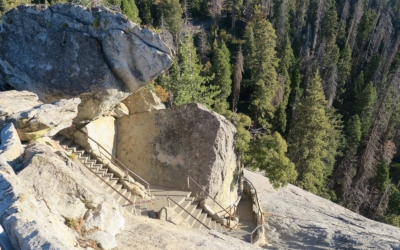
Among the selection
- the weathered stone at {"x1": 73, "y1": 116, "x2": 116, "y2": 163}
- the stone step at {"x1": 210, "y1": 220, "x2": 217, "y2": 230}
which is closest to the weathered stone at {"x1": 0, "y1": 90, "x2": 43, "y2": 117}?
the weathered stone at {"x1": 73, "y1": 116, "x2": 116, "y2": 163}

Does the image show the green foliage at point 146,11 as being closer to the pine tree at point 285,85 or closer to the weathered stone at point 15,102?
the pine tree at point 285,85

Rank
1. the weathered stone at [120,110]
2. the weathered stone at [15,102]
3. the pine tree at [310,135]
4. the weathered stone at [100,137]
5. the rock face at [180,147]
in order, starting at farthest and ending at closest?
the pine tree at [310,135] → the weathered stone at [120,110] → the rock face at [180,147] → the weathered stone at [100,137] → the weathered stone at [15,102]

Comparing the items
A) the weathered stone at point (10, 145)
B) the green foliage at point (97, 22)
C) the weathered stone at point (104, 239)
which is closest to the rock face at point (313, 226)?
the weathered stone at point (104, 239)

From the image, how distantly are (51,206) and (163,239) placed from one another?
3468 mm

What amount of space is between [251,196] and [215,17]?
41.7 meters

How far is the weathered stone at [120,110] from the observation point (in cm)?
1709

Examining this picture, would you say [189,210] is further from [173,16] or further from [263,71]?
[173,16]

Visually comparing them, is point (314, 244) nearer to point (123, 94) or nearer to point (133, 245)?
point (133, 245)

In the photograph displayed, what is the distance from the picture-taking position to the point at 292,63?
151 ft

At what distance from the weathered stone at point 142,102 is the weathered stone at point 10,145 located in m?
7.60

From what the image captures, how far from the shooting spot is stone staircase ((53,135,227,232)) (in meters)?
14.0

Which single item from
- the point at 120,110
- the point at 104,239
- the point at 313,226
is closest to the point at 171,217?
the point at 104,239

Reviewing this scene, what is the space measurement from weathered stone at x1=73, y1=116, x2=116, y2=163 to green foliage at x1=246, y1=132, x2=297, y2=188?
26.5 ft

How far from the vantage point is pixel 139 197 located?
14992mm
